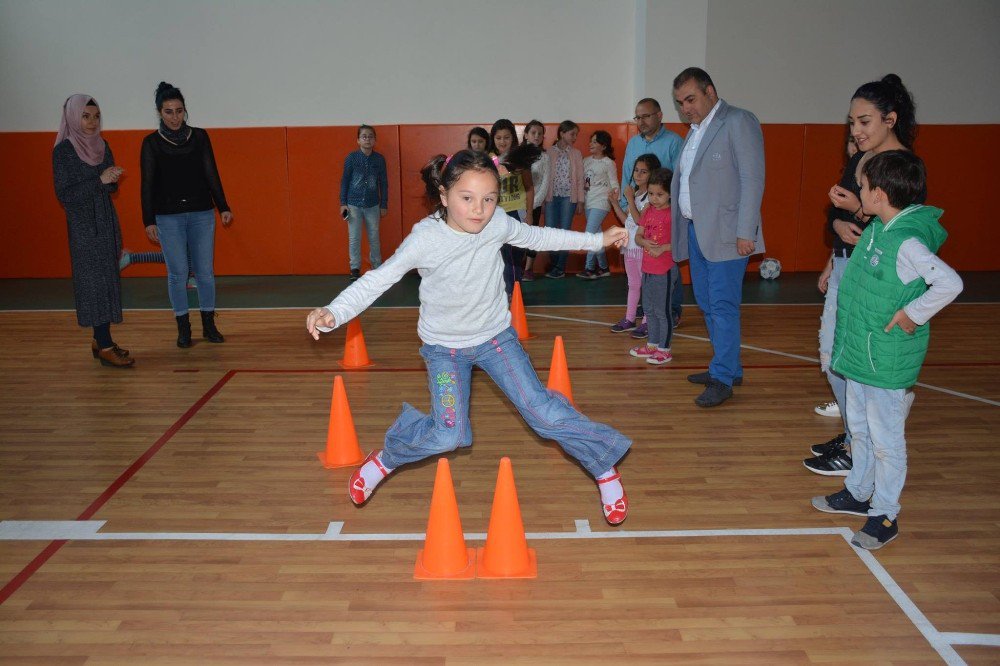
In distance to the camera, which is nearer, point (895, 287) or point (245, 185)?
point (895, 287)

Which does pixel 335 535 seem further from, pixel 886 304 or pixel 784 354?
pixel 784 354

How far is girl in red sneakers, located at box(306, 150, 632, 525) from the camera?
3322 mm

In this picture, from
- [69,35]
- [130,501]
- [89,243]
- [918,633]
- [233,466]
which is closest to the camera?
[918,633]

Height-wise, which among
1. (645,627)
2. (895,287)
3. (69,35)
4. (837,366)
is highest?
(69,35)

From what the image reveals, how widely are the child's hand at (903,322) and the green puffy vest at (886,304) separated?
1.9 inches

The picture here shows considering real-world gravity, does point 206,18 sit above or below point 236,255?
above

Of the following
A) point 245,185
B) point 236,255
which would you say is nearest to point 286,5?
point 245,185

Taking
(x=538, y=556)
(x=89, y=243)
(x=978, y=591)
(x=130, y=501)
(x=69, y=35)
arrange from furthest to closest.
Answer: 1. (x=69, y=35)
2. (x=89, y=243)
3. (x=130, y=501)
4. (x=538, y=556)
5. (x=978, y=591)

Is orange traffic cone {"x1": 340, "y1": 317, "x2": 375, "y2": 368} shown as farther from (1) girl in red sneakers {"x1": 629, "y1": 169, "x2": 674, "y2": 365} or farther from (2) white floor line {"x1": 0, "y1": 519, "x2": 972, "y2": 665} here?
(2) white floor line {"x1": 0, "y1": 519, "x2": 972, "y2": 665}

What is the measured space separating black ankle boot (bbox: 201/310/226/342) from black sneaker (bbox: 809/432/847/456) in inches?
200

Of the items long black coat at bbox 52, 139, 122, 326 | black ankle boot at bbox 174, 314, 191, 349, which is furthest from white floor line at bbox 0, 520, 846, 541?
black ankle boot at bbox 174, 314, 191, 349

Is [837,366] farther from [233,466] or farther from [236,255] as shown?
[236,255]

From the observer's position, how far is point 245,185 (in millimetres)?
10766

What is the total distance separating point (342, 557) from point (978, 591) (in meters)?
2.54
